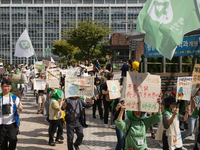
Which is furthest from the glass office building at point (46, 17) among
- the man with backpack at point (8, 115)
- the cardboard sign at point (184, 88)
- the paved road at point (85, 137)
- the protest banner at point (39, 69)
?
the man with backpack at point (8, 115)

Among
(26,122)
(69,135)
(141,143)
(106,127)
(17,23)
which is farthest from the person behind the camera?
(17,23)

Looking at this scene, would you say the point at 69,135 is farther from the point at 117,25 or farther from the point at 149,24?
the point at 117,25

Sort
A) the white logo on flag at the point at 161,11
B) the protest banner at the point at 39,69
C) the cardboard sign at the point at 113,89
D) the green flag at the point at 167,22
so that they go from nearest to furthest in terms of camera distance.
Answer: the green flag at the point at 167,22 < the white logo on flag at the point at 161,11 < the cardboard sign at the point at 113,89 < the protest banner at the point at 39,69

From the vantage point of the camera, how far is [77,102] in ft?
20.4

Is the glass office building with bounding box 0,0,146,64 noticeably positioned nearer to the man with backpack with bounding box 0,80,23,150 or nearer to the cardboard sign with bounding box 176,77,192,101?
the cardboard sign with bounding box 176,77,192,101

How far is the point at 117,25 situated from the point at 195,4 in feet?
311

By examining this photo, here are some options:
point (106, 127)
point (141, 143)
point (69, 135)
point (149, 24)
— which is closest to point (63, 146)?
point (69, 135)

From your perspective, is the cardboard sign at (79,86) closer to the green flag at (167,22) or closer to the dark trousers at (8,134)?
the dark trousers at (8,134)

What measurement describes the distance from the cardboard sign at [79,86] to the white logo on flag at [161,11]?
2042 millimetres

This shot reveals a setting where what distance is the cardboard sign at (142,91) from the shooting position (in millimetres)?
4371

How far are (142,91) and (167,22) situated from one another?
1.64 metres

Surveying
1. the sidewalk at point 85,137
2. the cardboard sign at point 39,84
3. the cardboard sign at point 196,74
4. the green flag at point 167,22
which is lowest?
the sidewalk at point 85,137

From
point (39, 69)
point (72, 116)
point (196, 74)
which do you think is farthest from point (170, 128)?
point (39, 69)

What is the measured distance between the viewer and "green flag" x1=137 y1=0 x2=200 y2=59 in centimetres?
501
